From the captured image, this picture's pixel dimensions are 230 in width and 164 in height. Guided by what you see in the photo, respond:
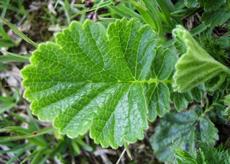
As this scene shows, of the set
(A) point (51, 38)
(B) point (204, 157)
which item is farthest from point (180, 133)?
(A) point (51, 38)

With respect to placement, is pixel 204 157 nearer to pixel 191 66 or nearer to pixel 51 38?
pixel 191 66

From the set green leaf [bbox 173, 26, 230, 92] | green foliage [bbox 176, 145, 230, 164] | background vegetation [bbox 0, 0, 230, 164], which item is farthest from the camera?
background vegetation [bbox 0, 0, 230, 164]

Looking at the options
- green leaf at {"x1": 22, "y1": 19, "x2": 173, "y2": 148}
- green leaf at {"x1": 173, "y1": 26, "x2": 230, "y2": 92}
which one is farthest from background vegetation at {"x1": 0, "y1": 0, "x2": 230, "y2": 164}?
green leaf at {"x1": 173, "y1": 26, "x2": 230, "y2": 92}

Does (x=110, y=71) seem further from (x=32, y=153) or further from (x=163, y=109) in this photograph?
(x=32, y=153)

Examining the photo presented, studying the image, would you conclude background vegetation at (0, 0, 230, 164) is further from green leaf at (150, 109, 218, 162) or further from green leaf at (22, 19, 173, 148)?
green leaf at (22, 19, 173, 148)

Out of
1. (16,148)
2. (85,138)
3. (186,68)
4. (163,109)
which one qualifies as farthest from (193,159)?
(16,148)

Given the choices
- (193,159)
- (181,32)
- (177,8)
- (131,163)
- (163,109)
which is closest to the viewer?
(181,32)

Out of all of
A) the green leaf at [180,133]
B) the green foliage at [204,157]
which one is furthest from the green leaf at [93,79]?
the green leaf at [180,133]
